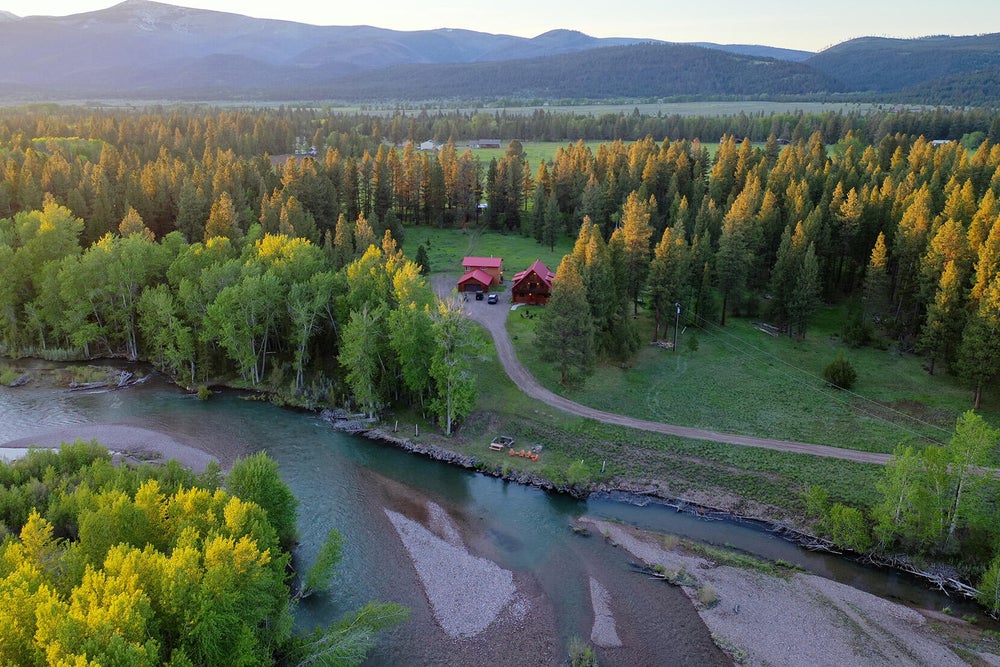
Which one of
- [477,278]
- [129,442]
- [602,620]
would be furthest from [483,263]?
[602,620]

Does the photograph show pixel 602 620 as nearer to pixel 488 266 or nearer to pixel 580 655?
pixel 580 655

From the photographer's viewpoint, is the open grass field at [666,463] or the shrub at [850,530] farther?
the open grass field at [666,463]

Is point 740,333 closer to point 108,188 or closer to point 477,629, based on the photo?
point 477,629

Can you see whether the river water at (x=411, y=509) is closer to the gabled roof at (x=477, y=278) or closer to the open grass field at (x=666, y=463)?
the open grass field at (x=666, y=463)

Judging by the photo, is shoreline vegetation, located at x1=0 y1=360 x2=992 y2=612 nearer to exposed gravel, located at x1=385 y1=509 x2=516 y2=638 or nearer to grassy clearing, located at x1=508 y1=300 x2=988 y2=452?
exposed gravel, located at x1=385 y1=509 x2=516 y2=638

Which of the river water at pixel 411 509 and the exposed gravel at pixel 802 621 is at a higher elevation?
the exposed gravel at pixel 802 621

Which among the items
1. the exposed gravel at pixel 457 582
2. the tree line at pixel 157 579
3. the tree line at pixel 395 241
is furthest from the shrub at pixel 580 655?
the tree line at pixel 395 241
